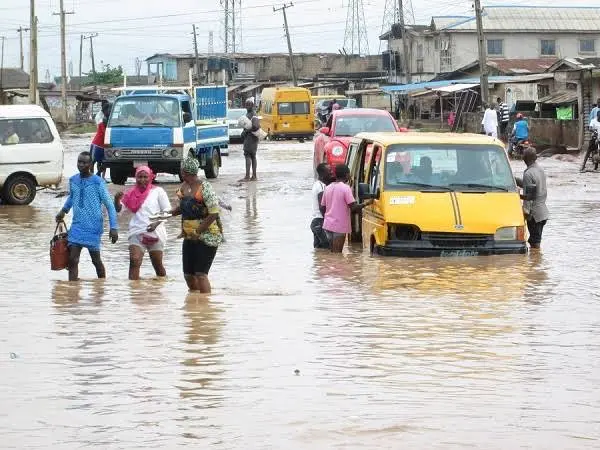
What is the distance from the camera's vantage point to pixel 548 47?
81500 millimetres

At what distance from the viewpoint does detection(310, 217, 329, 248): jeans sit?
55.6 feet

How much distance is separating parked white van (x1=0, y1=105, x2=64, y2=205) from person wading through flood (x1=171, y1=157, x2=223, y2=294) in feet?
42.1

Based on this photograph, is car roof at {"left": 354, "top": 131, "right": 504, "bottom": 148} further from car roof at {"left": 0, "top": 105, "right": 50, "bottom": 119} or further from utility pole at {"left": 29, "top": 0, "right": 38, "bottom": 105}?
utility pole at {"left": 29, "top": 0, "right": 38, "bottom": 105}

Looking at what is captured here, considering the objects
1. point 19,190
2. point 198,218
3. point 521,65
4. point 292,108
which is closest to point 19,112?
point 19,190

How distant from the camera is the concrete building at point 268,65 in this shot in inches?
4218

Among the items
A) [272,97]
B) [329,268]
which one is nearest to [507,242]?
→ [329,268]

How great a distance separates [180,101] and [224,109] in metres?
5.27

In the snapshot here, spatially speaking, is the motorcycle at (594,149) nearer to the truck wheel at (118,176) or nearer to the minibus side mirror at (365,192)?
the truck wheel at (118,176)

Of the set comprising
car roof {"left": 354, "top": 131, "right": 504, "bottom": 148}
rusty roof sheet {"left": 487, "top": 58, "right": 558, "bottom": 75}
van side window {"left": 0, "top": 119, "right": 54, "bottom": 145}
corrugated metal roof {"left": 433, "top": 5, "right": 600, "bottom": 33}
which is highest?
corrugated metal roof {"left": 433, "top": 5, "right": 600, "bottom": 33}

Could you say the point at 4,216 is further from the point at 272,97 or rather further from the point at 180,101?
the point at 272,97

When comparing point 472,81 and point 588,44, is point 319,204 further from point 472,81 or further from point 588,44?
point 588,44

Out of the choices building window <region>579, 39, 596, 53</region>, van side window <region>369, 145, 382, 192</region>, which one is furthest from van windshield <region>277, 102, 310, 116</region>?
van side window <region>369, 145, 382, 192</region>

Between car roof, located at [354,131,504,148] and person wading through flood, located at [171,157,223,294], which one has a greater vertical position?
car roof, located at [354,131,504,148]

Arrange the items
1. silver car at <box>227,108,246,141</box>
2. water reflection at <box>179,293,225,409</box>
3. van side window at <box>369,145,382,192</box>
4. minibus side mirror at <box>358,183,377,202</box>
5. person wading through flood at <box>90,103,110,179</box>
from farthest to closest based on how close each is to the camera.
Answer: silver car at <box>227,108,246,141</box>, person wading through flood at <box>90,103,110,179</box>, van side window at <box>369,145,382,192</box>, minibus side mirror at <box>358,183,377,202</box>, water reflection at <box>179,293,225,409</box>
